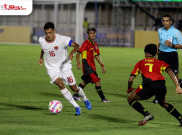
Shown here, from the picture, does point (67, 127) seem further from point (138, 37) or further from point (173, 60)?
point (138, 37)

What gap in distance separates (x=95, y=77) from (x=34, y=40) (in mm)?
34012

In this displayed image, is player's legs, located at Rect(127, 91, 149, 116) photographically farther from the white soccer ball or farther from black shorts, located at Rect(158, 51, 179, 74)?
black shorts, located at Rect(158, 51, 179, 74)

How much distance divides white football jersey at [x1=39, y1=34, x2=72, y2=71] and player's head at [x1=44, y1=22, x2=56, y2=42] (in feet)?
0.40

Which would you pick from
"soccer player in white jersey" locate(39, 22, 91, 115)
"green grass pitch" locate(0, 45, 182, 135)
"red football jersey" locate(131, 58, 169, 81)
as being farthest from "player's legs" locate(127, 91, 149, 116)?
"soccer player in white jersey" locate(39, 22, 91, 115)

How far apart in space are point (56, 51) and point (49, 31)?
0.49 meters

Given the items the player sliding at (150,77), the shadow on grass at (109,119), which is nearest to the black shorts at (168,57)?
the shadow on grass at (109,119)

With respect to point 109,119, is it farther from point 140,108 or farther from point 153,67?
point 153,67

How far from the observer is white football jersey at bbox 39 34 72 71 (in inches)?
419

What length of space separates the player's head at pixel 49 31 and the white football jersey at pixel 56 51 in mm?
122

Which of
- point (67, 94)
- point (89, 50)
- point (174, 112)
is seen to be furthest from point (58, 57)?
point (174, 112)

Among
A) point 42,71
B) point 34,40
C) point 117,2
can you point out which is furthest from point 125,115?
point 117,2

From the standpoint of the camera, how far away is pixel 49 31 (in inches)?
409

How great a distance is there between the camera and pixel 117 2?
173 feet

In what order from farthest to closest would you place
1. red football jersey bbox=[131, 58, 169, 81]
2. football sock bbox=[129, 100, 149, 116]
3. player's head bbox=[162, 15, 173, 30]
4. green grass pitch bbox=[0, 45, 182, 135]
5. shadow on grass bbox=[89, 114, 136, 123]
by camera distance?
player's head bbox=[162, 15, 173, 30] → shadow on grass bbox=[89, 114, 136, 123] → football sock bbox=[129, 100, 149, 116] → red football jersey bbox=[131, 58, 169, 81] → green grass pitch bbox=[0, 45, 182, 135]
